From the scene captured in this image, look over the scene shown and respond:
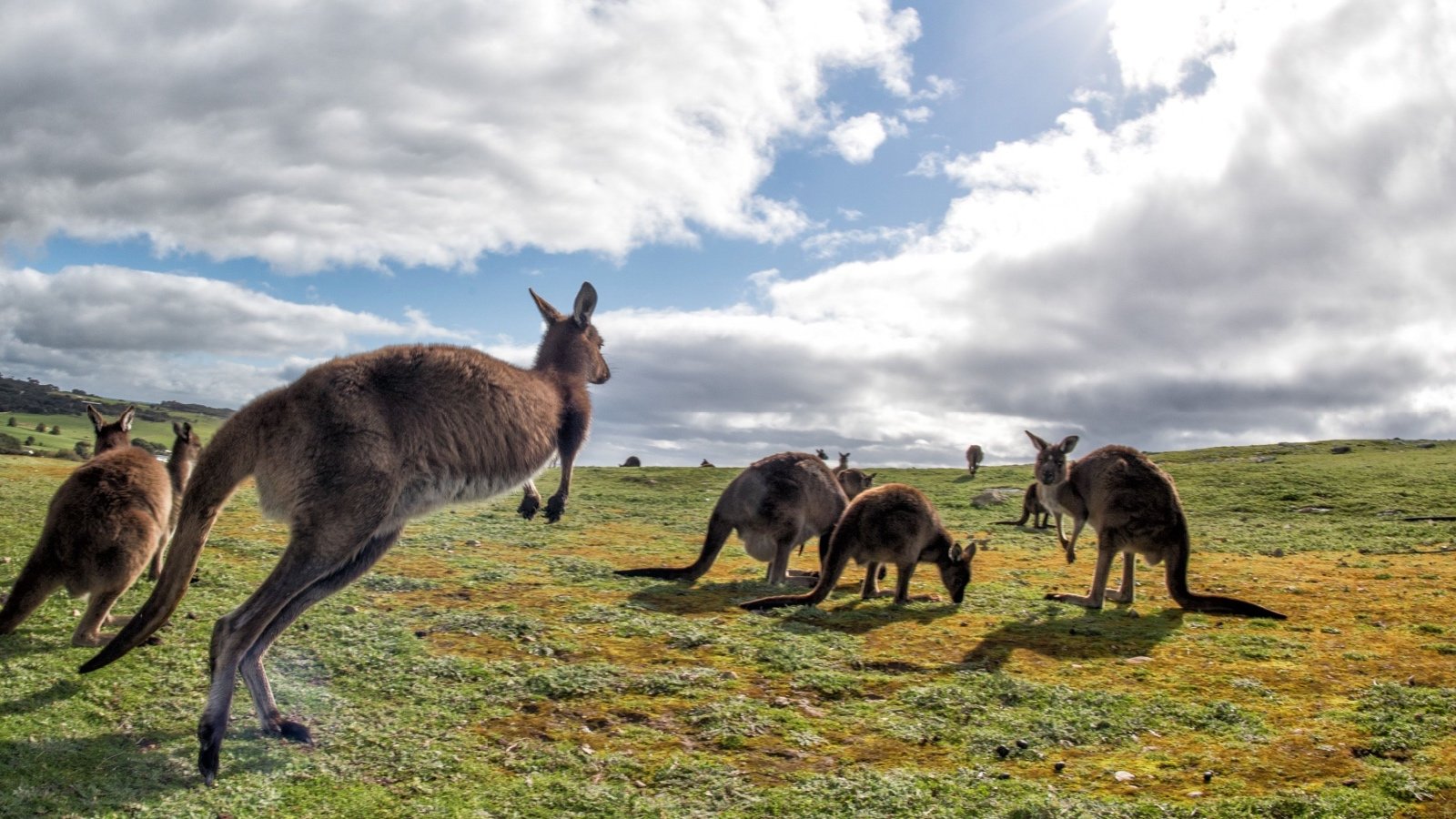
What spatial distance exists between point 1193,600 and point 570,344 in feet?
26.8

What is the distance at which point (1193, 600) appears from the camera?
1048 centimetres

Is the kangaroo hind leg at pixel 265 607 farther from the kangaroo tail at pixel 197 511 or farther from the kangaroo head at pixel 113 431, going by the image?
the kangaroo head at pixel 113 431

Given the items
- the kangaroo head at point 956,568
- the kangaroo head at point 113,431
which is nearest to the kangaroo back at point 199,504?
the kangaroo head at point 113,431

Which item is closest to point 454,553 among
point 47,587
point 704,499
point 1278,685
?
point 47,587

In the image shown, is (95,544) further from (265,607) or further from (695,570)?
(695,570)

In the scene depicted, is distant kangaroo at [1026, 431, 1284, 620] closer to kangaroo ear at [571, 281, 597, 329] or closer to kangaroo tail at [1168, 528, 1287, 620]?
kangaroo tail at [1168, 528, 1287, 620]

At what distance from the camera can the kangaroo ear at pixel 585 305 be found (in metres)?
A: 7.72

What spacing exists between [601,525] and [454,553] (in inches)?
263

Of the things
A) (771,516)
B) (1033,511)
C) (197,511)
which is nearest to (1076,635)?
(771,516)

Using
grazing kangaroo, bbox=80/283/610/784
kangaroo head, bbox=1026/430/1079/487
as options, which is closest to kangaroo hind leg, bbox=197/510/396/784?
grazing kangaroo, bbox=80/283/610/784

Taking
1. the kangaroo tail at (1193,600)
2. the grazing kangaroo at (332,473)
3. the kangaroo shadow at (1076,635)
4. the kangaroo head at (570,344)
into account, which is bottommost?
the kangaroo shadow at (1076,635)

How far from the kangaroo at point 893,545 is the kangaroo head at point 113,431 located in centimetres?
861

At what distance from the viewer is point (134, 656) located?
6.75 m

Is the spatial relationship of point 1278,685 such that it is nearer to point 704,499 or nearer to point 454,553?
point 454,553
